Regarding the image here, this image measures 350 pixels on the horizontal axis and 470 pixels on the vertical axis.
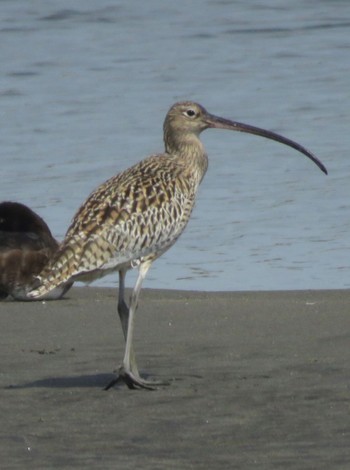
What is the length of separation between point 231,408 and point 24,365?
1.34m

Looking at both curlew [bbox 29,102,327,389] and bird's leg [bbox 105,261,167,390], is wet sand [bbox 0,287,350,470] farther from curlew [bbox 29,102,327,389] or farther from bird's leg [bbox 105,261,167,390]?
curlew [bbox 29,102,327,389]

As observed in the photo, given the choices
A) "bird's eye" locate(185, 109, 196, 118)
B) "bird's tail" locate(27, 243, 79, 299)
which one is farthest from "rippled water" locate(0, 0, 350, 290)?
"bird's tail" locate(27, 243, 79, 299)

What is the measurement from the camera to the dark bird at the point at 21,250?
10047 mm

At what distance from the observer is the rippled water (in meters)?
11.5

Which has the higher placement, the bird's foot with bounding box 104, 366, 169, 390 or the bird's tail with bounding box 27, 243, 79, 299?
the bird's tail with bounding box 27, 243, 79, 299

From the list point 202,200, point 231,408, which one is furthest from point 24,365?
point 202,200

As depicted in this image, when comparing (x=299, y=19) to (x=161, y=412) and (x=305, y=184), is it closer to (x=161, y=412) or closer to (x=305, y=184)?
(x=305, y=184)

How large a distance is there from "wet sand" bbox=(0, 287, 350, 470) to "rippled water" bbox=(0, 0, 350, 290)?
4.38 ft

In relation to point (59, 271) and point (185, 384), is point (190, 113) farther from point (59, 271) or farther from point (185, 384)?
point (185, 384)

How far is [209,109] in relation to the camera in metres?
16.7

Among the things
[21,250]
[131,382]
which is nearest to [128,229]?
[131,382]

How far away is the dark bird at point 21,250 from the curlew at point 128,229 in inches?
72.8

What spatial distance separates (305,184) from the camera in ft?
43.9

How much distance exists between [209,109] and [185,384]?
922cm
